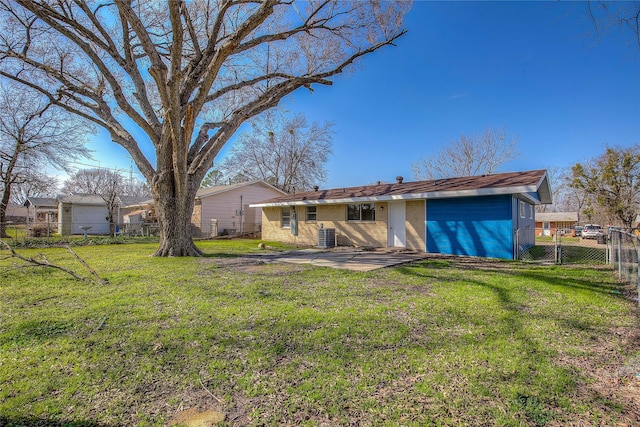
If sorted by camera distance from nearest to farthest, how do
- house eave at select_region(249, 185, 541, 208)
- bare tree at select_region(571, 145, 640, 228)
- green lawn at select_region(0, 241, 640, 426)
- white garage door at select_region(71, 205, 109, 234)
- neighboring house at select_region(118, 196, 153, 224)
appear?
green lawn at select_region(0, 241, 640, 426) < house eave at select_region(249, 185, 541, 208) < bare tree at select_region(571, 145, 640, 228) < white garage door at select_region(71, 205, 109, 234) < neighboring house at select_region(118, 196, 153, 224)

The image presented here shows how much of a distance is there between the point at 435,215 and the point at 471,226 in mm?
1353

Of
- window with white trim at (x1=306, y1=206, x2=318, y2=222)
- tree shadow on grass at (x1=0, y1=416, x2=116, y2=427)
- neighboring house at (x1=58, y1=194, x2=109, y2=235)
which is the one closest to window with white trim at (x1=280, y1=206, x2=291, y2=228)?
window with white trim at (x1=306, y1=206, x2=318, y2=222)

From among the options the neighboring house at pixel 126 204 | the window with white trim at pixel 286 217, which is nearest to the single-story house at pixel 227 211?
the window with white trim at pixel 286 217

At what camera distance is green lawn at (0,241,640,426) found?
2172 millimetres

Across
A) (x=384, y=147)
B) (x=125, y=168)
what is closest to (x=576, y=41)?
(x=384, y=147)

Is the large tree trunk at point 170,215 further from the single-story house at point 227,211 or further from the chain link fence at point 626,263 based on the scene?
the chain link fence at point 626,263

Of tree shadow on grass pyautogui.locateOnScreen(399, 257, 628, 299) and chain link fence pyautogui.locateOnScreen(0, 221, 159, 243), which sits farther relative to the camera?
chain link fence pyautogui.locateOnScreen(0, 221, 159, 243)

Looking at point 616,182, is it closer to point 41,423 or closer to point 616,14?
point 616,14

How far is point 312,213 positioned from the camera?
15.9 m

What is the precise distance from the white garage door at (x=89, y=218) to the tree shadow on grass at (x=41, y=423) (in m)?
27.2

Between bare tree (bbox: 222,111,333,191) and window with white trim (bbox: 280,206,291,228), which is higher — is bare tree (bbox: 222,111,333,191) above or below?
above

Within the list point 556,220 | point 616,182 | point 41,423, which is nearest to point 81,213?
point 41,423

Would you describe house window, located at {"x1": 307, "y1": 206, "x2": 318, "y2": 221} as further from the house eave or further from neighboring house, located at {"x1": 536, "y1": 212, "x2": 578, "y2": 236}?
neighboring house, located at {"x1": 536, "y1": 212, "x2": 578, "y2": 236}

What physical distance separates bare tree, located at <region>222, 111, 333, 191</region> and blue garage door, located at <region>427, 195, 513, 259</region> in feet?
69.0
